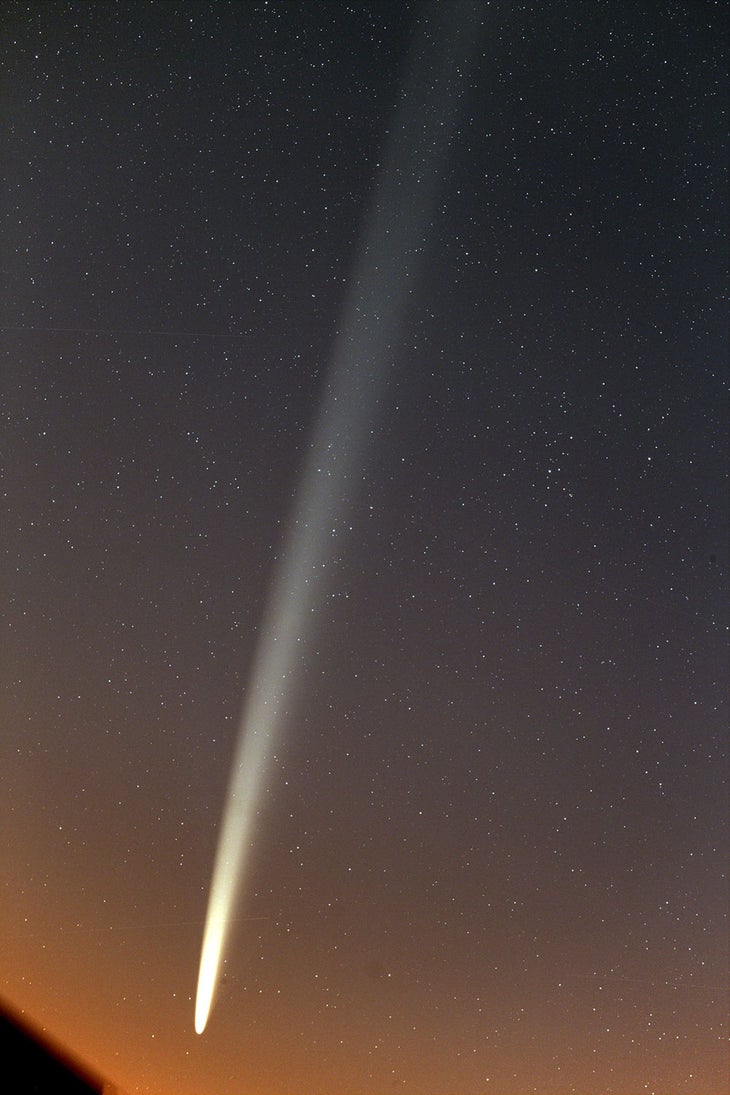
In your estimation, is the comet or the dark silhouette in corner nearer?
the dark silhouette in corner

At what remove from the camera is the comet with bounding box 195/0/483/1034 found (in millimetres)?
1188

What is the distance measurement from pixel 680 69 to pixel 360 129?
0.48m

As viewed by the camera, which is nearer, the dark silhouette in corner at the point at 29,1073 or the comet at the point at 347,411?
the dark silhouette in corner at the point at 29,1073

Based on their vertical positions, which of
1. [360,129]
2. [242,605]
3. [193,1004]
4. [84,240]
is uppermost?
[360,129]

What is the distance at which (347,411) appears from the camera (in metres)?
1.26

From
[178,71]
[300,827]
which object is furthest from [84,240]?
[300,827]

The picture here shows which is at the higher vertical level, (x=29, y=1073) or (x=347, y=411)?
(x=347, y=411)

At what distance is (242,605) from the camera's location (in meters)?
1.21

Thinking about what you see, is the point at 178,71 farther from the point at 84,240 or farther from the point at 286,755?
the point at 286,755

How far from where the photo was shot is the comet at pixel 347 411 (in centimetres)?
119

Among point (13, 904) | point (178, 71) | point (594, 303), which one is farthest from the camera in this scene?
point (594, 303)

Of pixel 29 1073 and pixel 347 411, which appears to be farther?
pixel 347 411

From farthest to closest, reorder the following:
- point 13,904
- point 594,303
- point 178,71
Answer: point 594,303
point 178,71
point 13,904

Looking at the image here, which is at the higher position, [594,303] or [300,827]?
[594,303]
